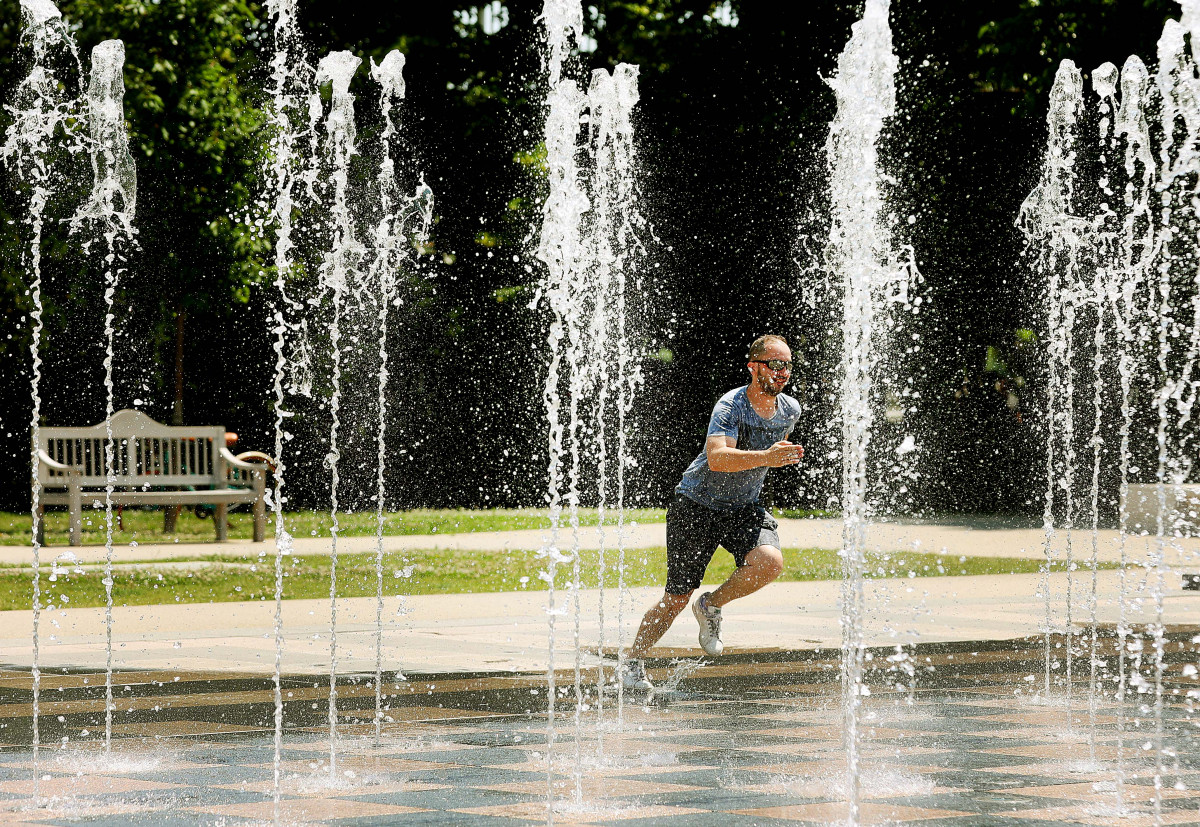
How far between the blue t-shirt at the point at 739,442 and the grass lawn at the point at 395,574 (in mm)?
4571

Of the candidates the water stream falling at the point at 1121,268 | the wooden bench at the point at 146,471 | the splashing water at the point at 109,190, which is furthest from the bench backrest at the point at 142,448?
the water stream falling at the point at 1121,268

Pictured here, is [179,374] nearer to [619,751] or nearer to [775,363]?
[775,363]

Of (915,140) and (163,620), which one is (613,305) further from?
(163,620)

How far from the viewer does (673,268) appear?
25.1 meters

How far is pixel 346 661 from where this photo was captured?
8859 millimetres

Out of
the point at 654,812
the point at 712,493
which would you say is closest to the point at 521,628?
the point at 712,493

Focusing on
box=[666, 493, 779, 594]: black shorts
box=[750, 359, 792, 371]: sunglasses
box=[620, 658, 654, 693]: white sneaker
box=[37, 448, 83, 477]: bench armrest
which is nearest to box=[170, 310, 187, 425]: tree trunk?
box=[37, 448, 83, 477]: bench armrest

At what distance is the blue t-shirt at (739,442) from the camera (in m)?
7.72

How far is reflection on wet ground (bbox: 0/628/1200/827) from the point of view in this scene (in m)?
5.26

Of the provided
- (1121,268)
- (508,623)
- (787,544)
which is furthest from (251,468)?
(1121,268)

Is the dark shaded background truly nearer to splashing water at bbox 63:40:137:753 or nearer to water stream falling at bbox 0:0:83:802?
splashing water at bbox 63:40:137:753

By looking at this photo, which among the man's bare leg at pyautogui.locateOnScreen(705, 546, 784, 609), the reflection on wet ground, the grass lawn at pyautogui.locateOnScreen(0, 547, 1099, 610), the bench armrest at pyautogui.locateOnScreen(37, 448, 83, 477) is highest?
the bench armrest at pyautogui.locateOnScreen(37, 448, 83, 477)

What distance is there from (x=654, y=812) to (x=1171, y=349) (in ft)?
60.8

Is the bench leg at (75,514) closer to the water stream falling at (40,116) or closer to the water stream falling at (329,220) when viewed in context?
the water stream falling at (40,116)
